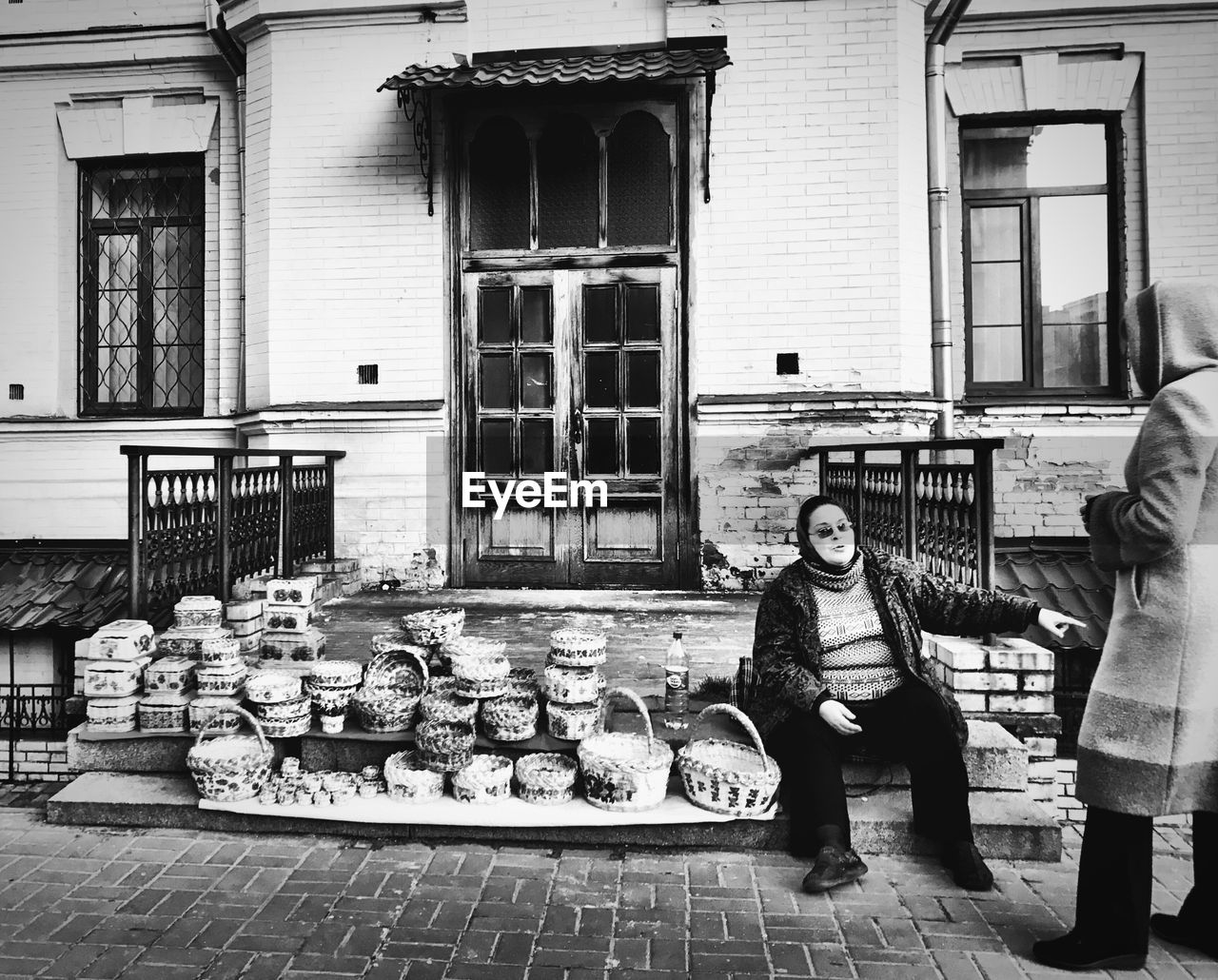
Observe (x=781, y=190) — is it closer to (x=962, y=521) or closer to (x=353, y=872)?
(x=962, y=521)

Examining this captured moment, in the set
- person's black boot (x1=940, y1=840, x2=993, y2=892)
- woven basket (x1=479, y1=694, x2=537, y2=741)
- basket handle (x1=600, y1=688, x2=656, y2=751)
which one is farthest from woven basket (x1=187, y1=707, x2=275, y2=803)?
person's black boot (x1=940, y1=840, x2=993, y2=892)

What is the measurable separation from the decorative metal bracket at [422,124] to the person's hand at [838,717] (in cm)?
523

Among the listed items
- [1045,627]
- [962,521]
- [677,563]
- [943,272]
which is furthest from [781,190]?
[1045,627]

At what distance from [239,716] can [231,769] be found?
1.07ft

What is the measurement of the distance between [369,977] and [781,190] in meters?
5.87

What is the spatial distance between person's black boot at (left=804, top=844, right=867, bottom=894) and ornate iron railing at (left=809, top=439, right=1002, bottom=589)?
4.64ft

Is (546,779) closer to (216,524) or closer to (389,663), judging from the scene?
(389,663)

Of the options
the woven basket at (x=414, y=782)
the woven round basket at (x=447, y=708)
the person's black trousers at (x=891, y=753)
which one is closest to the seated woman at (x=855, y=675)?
the person's black trousers at (x=891, y=753)

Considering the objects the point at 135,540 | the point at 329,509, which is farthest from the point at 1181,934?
the point at 329,509

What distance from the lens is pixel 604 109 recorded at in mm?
6453

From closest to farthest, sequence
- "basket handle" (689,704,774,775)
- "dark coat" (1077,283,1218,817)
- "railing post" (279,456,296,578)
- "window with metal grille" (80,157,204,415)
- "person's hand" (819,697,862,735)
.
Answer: "dark coat" (1077,283,1218,817) < "person's hand" (819,697,862,735) < "basket handle" (689,704,774,775) < "railing post" (279,456,296,578) < "window with metal grille" (80,157,204,415)

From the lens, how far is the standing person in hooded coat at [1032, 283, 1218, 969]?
7.48 feet

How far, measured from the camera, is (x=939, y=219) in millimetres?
6488

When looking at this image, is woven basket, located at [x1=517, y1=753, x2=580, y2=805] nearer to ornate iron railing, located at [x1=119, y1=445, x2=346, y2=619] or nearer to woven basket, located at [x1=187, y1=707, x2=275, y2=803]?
woven basket, located at [x1=187, y1=707, x2=275, y2=803]
